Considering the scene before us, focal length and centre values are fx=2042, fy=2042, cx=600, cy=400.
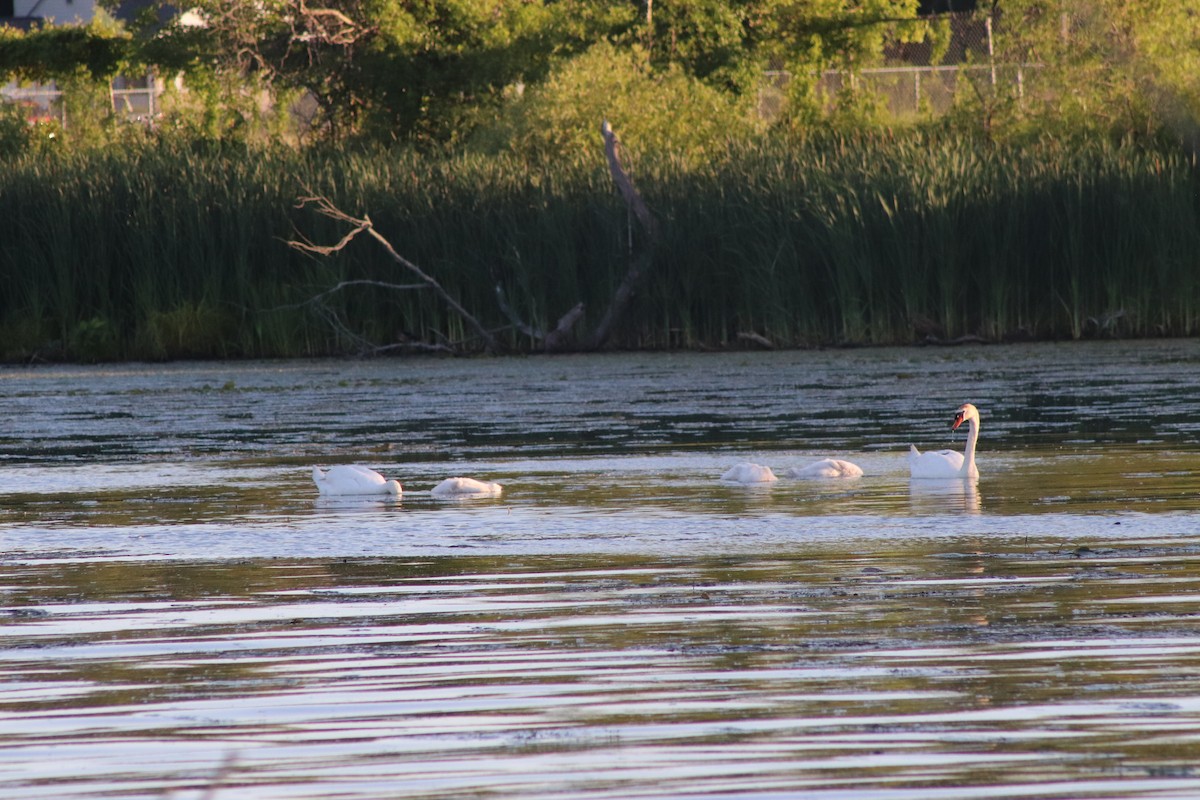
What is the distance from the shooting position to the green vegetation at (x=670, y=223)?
22719 mm

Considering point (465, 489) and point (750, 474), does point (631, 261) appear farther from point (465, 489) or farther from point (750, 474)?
point (465, 489)

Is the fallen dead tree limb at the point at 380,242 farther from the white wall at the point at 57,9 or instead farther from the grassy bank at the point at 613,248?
the white wall at the point at 57,9

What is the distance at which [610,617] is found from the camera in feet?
20.4

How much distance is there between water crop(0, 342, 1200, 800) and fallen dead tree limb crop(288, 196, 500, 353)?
8.89 metres

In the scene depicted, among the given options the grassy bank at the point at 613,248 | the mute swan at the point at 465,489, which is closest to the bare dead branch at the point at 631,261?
the grassy bank at the point at 613,248

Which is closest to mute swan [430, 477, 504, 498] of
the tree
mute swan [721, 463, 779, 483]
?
mute swan [721, 463, 779, 483]

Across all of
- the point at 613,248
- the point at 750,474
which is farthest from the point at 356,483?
the point at 613,248

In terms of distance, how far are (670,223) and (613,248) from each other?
72cm

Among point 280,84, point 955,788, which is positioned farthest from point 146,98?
point 955,788

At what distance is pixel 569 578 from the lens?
23.6 feet

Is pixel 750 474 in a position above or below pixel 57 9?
below

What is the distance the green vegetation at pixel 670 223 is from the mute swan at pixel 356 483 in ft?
41.6

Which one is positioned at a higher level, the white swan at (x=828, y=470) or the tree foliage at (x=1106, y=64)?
the tree foliage at (x=1106, y=64)

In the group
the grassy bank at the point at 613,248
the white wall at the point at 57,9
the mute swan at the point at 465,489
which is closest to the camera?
the mute swan at the point at 465,489
